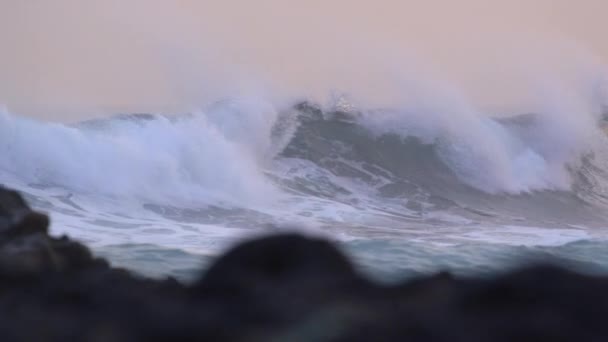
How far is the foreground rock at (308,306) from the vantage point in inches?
107

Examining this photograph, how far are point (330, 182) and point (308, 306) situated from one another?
63.0 ft

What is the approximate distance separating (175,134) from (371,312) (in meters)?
19.8

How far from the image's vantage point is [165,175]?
2014 cm

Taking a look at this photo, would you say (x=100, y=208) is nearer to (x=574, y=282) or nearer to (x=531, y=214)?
(x=531, y=214)

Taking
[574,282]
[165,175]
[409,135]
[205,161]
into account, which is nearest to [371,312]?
[574,282]

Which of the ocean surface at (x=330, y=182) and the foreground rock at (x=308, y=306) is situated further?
the ocean surface at (x=330, y=182)

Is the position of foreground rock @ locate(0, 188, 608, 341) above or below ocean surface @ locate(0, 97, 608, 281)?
below

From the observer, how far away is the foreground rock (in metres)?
2.71

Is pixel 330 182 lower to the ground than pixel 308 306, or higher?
higher

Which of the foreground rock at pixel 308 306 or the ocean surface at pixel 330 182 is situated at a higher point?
the ocean surface at pixel 330 182

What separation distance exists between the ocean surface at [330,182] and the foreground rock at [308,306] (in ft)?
19.4

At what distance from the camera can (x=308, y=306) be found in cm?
288

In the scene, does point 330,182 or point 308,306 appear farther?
point 330,182

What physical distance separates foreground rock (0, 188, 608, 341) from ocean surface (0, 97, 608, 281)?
233 inches
